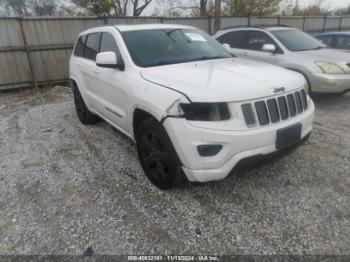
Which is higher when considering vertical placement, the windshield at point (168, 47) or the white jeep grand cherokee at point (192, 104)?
the windshield at point (168, 47)

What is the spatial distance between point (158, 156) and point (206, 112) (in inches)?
28.3

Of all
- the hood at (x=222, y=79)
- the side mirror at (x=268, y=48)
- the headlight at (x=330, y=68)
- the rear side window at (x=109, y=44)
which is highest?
the rear side window at (x=109, y=44)

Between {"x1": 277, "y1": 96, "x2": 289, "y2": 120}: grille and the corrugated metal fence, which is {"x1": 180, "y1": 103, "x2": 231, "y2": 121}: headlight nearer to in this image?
{"x1": 277, "y1": 96, "x2": 289, "y2": 120}: grille

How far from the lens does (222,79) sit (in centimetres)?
248

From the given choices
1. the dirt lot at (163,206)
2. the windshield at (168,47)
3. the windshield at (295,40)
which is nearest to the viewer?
the dirt lot at (163,206)

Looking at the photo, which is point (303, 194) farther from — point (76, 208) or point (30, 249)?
point (30, 249)

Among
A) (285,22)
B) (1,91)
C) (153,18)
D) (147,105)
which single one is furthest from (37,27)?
(285,22)

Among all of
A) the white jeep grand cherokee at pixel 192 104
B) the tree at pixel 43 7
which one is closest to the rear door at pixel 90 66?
the white jeep grand cherokee at pixel 192 104

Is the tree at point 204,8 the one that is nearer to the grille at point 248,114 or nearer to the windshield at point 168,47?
the windshield at point 168,47

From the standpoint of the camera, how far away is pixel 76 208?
8.69ft

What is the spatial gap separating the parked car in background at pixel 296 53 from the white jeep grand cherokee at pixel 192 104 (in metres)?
1.73

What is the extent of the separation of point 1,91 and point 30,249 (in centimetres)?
751

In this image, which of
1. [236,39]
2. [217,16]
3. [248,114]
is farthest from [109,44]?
[217,16]

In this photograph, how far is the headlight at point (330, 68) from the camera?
17.0 ft
